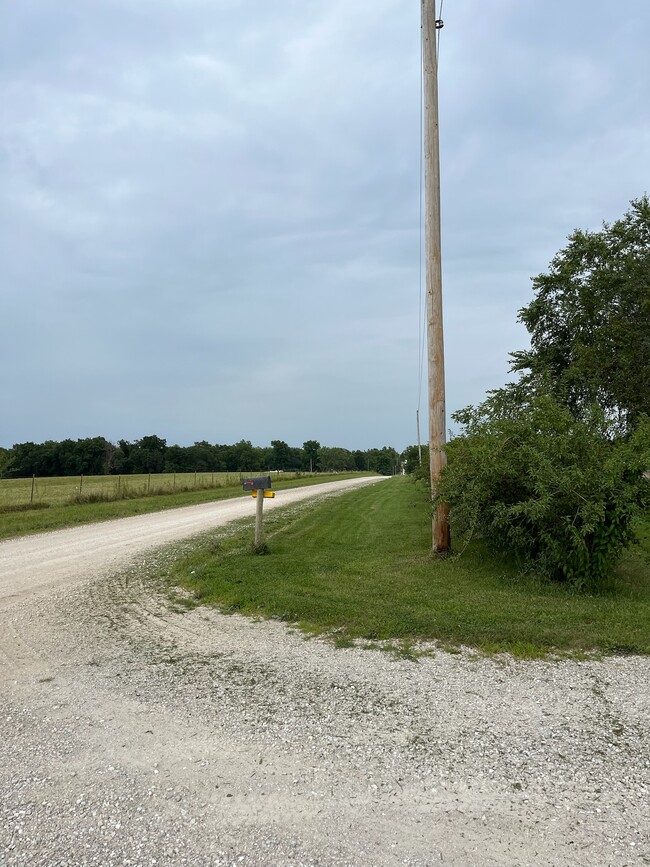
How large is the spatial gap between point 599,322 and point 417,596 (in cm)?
1698

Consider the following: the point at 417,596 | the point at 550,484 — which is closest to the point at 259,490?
the point at 417,596

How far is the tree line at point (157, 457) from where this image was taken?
3231 inches

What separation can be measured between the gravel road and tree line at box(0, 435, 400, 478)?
197 feet

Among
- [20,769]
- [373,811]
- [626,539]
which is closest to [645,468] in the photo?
[626,539]

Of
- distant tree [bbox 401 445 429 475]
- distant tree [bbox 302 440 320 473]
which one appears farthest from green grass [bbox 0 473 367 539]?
distant tree [bbox 302 440 320 473]

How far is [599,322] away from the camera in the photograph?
1950 cm

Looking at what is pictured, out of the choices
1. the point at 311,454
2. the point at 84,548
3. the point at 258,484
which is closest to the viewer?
the point at 258,484

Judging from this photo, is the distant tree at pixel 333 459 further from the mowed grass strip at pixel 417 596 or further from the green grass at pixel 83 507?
the mowed grass strip at pixel 417 596

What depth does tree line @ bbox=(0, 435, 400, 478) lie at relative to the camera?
82.1 meters

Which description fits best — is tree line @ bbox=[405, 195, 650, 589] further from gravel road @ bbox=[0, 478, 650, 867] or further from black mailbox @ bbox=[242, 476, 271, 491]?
black mailbox @ bbox=[242, 476, 271, 491]

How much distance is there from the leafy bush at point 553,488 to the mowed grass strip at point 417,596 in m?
0.43

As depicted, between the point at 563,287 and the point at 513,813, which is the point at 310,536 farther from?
the point at 563,287

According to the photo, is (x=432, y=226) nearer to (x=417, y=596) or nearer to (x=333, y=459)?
(x=417, y=596)

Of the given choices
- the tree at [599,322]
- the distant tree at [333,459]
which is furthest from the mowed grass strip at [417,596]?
the distant tree at [333,459]
